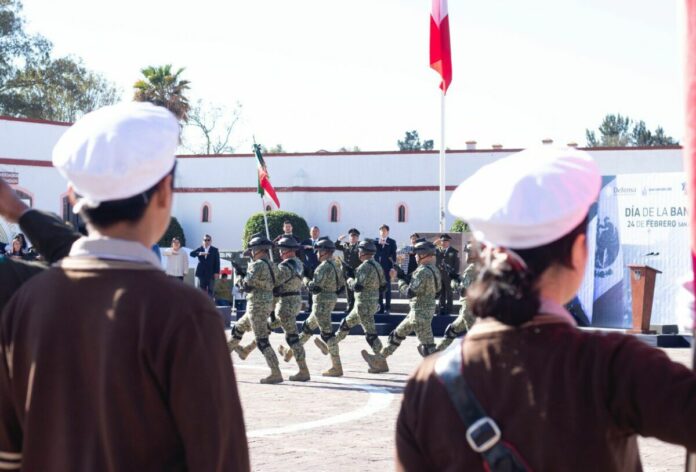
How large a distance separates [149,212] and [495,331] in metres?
0.89

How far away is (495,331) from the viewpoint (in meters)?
2.55

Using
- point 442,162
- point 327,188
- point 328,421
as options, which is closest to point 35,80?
point 327,188

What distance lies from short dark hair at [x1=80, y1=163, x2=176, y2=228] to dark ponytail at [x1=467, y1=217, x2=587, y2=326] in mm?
832

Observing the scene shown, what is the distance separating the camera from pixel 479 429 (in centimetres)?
246

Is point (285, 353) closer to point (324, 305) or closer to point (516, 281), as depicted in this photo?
point (324, 305)

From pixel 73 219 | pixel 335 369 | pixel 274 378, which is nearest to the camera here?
pixel 73 219

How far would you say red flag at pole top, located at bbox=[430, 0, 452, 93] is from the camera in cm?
2588

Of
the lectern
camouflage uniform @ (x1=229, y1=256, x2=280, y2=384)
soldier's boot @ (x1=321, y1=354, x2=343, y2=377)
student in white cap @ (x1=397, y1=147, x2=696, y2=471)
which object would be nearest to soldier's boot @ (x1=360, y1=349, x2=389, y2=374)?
soldier's boot @ (x1=321, y1=354, x2=343, y2=377)

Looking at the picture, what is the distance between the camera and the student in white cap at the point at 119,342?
8.59ft

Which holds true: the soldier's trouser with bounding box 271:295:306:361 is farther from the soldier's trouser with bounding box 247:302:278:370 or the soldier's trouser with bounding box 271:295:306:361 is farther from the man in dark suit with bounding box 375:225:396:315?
the man in dark suit with bounding box 375:225:396:315

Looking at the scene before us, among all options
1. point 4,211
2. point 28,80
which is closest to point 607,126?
point 28,80

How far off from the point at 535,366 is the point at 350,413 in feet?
27.3

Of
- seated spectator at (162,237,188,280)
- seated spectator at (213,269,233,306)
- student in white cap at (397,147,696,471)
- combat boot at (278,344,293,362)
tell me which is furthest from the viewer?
seated spectator at (213,269,233,306)

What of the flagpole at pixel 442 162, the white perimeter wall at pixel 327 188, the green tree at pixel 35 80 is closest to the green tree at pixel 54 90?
the green tree at pixel 35 80
